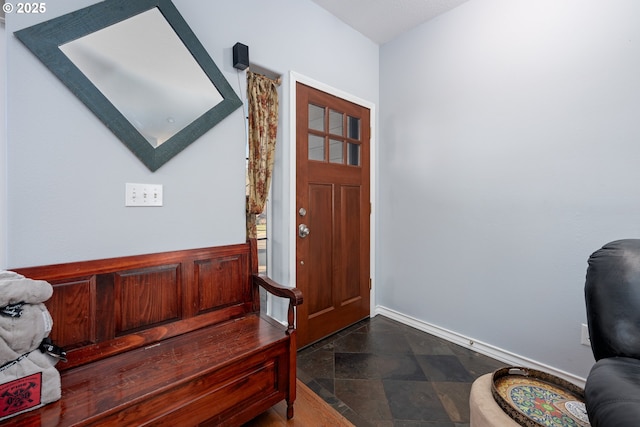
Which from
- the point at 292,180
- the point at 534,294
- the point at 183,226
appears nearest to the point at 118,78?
the point at 183,226

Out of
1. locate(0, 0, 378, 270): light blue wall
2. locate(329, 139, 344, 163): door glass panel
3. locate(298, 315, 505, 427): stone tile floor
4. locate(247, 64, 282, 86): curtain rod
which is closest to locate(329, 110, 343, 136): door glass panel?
locate(329, 139, 344, 163): door glass panel

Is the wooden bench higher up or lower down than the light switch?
lower down

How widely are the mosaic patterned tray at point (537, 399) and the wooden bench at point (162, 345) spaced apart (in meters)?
0.95

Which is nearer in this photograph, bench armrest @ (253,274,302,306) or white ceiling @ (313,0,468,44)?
bench armrest @ (253,274,302,306)

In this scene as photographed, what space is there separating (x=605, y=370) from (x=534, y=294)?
41.1 inches

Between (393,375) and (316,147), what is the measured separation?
5.70 ft

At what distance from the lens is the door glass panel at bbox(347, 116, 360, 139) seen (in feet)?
8.41

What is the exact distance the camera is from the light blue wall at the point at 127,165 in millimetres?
1179

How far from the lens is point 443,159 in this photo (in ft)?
7.76

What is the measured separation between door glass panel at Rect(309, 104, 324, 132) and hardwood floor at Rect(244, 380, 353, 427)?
1.88 meters

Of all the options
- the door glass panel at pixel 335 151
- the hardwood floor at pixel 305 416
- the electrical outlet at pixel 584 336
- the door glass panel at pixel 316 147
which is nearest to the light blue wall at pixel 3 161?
the hardwood floor at pixel 305 416

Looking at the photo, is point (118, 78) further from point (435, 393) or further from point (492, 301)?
point (492, 301)

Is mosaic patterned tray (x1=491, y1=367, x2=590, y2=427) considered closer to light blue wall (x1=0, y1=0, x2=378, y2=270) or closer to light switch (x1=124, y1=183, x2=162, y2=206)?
light blue wall (x1=0, y1=0, x2=378, y2=270)

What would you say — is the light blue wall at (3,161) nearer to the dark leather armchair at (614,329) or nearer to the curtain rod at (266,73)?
the curtain rod at (266,73)
